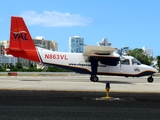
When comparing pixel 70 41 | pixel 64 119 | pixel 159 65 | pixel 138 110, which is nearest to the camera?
pixel 64 119

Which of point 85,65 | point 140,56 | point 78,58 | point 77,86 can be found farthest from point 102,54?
point 140,56

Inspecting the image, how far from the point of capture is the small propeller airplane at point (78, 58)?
94.1ft

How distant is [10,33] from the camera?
1126 inches

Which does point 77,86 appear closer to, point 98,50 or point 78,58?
point 98,50

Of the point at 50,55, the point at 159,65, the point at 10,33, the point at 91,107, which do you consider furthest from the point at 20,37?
the point at 159,65

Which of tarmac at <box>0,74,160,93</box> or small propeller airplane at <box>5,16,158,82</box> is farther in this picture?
small propeller airplane at <box>5,16,158,82</box>

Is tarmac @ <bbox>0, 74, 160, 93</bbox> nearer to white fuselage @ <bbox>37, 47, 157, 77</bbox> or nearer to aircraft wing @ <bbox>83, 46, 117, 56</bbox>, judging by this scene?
white fuselage @ <bbox>37, 47, 157, 77</bbox>

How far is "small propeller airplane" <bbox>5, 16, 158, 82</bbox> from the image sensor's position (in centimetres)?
2867

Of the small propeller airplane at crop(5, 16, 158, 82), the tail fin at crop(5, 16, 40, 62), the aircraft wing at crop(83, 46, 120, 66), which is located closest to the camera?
the aircraft wing at crop(83, 46, 120, 66)

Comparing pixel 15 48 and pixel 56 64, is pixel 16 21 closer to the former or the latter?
pixel 15 48

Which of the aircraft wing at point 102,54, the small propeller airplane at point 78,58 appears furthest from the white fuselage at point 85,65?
the aircraft wing at point 102,54

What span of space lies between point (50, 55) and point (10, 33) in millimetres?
4365

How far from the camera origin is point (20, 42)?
1138 inches

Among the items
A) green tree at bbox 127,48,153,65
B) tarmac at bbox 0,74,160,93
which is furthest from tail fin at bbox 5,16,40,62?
green tree at bbox 127,48,153,65
